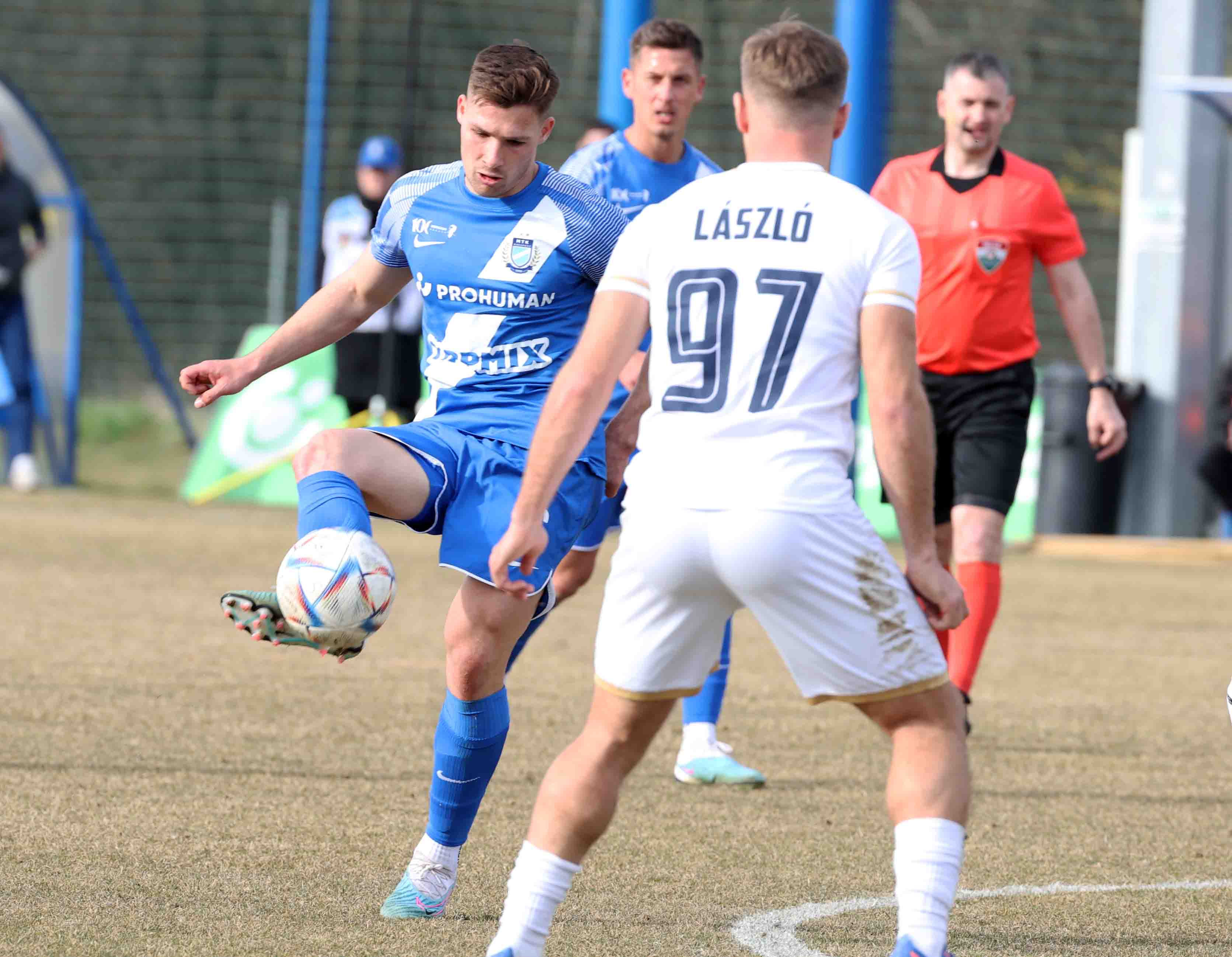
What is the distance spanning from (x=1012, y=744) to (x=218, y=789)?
2.63 metres

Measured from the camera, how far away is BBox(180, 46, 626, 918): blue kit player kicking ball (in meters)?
3.93

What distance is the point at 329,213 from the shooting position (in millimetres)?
12461

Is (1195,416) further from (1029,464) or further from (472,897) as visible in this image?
(472,897)

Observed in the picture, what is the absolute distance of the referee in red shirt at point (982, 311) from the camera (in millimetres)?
6094

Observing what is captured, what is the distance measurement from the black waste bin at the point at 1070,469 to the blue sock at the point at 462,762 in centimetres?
934

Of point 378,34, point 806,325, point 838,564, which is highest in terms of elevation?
point 378,34

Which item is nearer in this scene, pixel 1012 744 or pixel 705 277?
pixel 705 277

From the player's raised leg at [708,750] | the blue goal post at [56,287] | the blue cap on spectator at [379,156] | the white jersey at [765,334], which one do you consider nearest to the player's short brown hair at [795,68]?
the white jersey at [765,334]

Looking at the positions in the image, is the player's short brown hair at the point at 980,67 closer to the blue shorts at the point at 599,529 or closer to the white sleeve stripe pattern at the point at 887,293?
the blue shorts at the point at 599,529

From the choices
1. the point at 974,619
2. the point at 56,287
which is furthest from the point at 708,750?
the point at 56,287

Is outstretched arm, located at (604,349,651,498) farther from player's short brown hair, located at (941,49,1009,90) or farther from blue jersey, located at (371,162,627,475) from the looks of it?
player's short brown hair, located at (941,49,1009,90)

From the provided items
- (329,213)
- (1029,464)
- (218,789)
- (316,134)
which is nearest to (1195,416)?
(1029,464)

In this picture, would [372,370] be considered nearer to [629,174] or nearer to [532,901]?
[629,174]

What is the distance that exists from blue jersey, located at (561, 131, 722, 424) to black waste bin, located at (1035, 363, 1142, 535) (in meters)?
7.44
